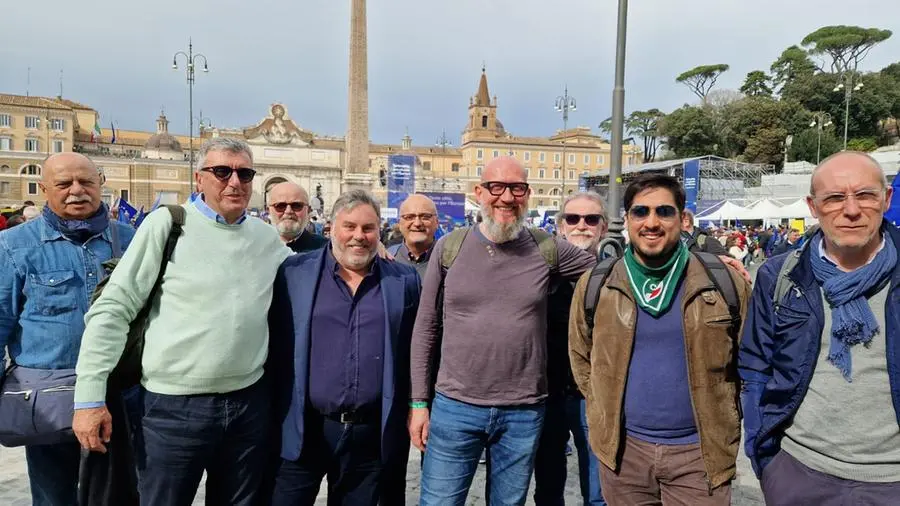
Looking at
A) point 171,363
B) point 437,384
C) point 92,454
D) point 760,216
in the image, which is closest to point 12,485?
point 92,454

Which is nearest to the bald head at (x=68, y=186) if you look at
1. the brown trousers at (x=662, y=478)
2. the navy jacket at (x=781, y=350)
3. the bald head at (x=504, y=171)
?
the bald head at (x=504, y=171)

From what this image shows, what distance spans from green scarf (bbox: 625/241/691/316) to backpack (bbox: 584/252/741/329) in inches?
3.8

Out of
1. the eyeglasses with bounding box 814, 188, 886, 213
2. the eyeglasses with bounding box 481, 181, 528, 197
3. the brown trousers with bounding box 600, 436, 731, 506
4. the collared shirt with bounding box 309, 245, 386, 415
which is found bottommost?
the brown trousers with bounding box 600, 436, 731, 506

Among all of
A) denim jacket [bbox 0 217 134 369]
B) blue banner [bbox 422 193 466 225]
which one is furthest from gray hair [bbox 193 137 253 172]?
blue banner [bbox 422 193 466 225]

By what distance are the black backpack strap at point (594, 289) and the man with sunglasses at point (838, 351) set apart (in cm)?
59

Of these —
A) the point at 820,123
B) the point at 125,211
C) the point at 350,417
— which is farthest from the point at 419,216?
the point at 820,123

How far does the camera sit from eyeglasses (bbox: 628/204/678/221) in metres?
2.22

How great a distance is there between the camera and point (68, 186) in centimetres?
269

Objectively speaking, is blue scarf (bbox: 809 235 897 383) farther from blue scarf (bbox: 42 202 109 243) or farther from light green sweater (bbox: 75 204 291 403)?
blue scarf (bbox: 42 202 109 243)

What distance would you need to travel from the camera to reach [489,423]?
2432 millimetres

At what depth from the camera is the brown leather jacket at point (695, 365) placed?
213 cm

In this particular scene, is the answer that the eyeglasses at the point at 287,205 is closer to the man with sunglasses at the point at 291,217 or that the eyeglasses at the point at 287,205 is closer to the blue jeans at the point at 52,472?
the man with sunglasses at the point at 291,217

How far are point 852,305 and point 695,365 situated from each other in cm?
54

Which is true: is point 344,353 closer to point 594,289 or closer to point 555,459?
point 594,289
